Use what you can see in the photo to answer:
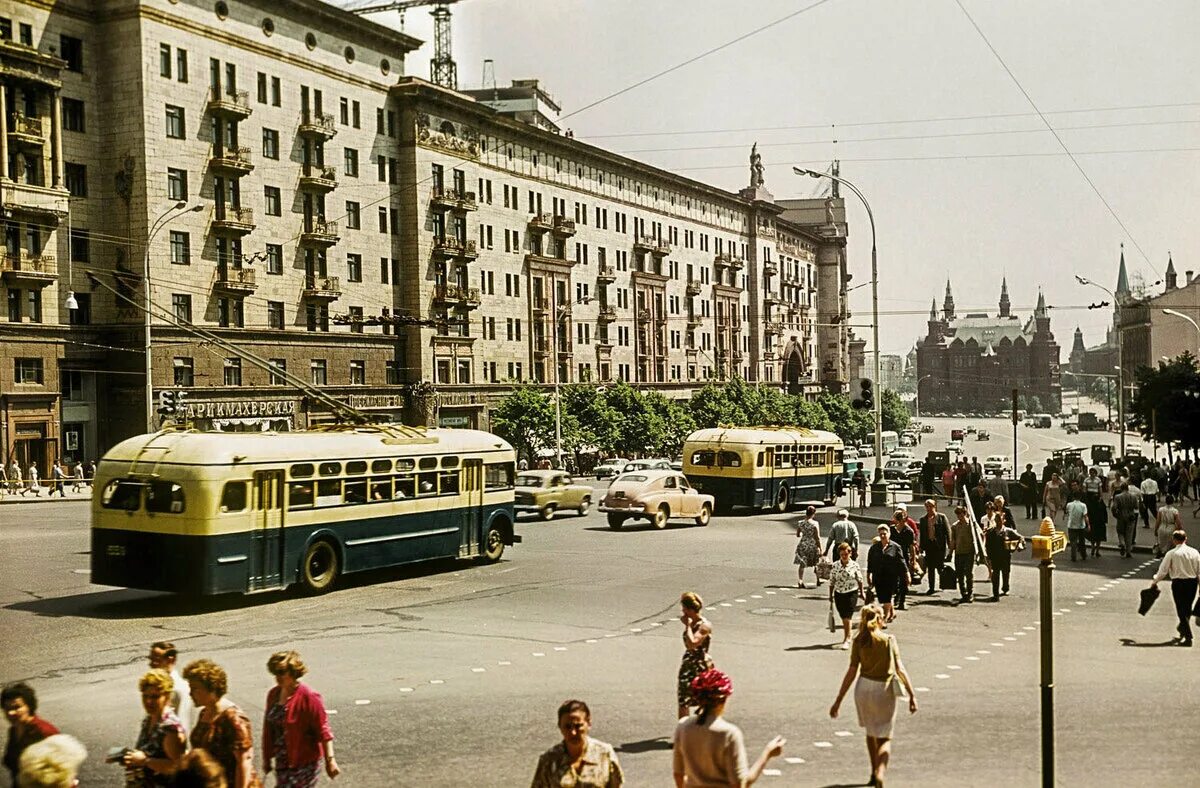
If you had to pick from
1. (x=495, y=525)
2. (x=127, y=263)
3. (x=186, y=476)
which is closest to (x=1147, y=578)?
(x=495, y=525)

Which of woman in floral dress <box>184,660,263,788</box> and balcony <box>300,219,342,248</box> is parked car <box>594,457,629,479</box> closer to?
balcony <box>300,219,342,248</box>

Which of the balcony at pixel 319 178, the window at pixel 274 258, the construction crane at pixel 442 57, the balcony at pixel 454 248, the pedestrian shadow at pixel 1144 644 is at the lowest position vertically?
the pedestrian shadow at pixel 1144 644

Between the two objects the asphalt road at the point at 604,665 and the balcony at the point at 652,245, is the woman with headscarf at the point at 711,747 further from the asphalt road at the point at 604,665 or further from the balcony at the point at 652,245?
the balcony at the point at 652,245

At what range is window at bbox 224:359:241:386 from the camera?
182 ft

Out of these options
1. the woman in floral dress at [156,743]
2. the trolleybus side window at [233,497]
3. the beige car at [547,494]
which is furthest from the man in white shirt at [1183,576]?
the beige car at [547,494]

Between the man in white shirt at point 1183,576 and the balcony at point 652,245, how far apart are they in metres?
79.0

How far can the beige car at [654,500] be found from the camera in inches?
1359

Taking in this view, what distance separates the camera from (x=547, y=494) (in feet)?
129

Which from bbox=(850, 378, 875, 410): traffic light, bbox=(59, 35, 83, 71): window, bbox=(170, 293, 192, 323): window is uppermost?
bbox=(59, 35, 83, 71): window

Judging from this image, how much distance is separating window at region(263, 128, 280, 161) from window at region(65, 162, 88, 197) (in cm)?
942

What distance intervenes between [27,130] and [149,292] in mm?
7566

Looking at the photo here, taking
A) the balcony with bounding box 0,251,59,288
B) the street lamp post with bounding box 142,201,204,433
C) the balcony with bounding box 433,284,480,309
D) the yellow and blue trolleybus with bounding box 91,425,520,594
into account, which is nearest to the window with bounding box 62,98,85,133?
the street lamp post with bounding box 142,201,204,433

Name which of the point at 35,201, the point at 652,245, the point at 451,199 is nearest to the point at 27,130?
the point at 35,201

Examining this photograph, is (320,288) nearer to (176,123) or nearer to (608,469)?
(176,123)
